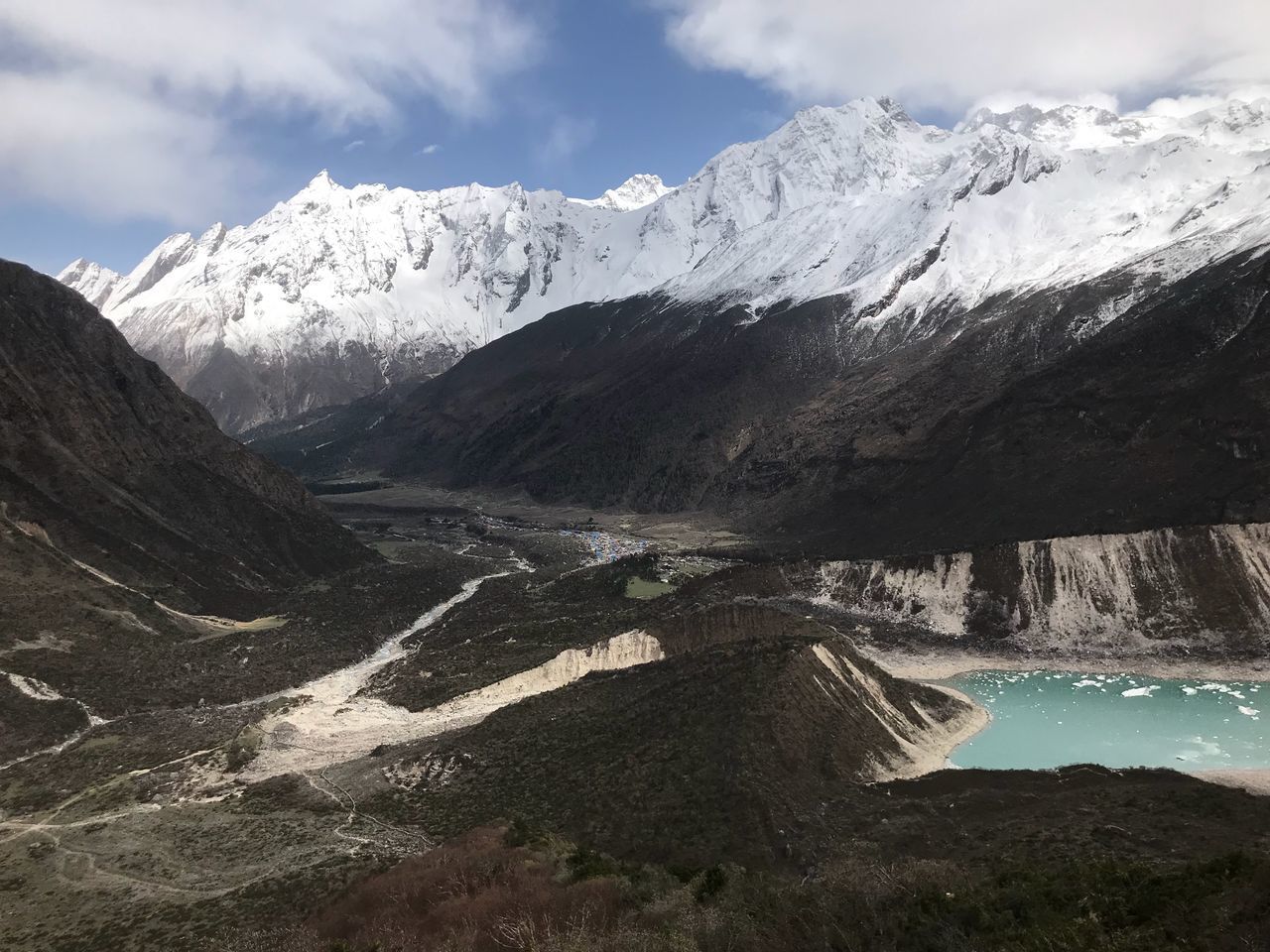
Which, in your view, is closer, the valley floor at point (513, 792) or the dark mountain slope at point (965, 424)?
the valley floor at point (513, 792)

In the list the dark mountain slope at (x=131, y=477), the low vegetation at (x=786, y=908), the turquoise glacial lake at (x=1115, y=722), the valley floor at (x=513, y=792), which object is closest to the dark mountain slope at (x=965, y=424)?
the turquoise glacial lake at (x=1115, y=722)

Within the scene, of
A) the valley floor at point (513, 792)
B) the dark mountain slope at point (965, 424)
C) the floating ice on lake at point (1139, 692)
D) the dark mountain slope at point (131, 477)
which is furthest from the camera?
the dark mountain slope at point (965, 424)

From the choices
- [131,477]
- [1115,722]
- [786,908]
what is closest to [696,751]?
[786,908]

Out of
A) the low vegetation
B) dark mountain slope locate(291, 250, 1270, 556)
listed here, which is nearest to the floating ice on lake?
dark mountain slope locate(291, 250, 1270, 556)

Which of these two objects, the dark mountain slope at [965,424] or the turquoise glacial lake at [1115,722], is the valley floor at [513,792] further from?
the dark mountain slope at [965,424]

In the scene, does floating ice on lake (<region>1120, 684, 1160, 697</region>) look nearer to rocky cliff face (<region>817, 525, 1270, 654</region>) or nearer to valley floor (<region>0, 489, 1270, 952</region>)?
valley floor (<region>0, 489, 1270, 952</region>)

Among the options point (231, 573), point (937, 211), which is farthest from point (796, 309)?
point (231, 573)

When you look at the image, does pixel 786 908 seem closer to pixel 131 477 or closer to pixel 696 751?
pixel 696 751
